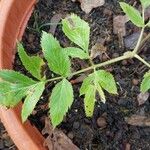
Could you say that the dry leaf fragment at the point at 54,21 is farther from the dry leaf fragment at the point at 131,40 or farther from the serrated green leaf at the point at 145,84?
the serrated green leaf at the point at 145,84

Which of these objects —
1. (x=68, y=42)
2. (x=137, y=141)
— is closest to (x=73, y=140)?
(x=137, y=141)

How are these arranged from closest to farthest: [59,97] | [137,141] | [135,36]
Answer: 1. [59,97]
2. [137,141]
3. [135,36]

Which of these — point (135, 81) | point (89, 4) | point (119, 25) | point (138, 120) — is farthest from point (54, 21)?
point (138, 120)

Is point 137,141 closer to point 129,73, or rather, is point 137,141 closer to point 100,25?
point 129,73

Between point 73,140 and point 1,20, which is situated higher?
point 1,20

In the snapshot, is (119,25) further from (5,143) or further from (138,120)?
(5,143)

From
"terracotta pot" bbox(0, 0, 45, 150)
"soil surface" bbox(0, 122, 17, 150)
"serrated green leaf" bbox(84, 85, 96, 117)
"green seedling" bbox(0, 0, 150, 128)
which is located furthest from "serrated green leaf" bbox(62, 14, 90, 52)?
"soil surface" bbox(0, 122, 17, 150)

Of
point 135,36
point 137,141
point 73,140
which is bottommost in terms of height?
point 137,141

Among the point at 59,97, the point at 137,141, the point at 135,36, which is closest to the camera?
the point at 59,97
